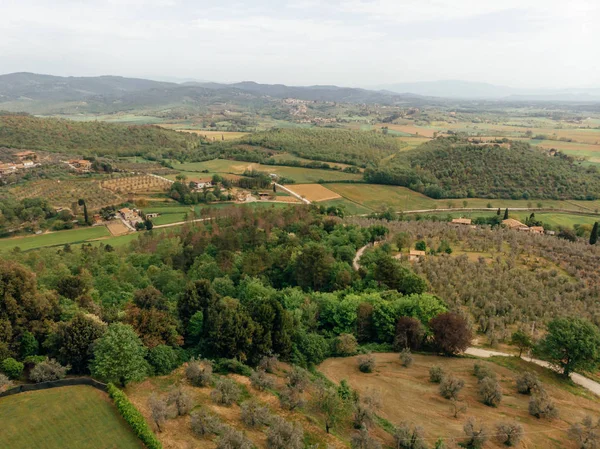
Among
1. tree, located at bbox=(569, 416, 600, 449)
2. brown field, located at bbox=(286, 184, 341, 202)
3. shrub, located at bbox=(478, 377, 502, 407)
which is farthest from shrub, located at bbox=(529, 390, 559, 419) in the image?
brown field, located at bbox=(286, 184, 341, 202)

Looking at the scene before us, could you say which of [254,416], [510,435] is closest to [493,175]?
[510,435]

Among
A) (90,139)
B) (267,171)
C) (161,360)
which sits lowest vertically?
(161,360)

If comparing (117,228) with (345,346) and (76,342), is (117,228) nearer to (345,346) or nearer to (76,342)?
(76,342)

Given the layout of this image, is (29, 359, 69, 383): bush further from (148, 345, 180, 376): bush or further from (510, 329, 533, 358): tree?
(510, 329, 533, 358): tree

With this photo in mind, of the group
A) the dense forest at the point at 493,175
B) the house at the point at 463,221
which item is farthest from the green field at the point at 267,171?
the house at the point at 463,221

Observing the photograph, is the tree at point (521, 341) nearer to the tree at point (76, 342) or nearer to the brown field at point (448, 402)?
the brown field at point (448, 402)

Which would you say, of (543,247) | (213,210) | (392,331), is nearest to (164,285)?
(392,331)
